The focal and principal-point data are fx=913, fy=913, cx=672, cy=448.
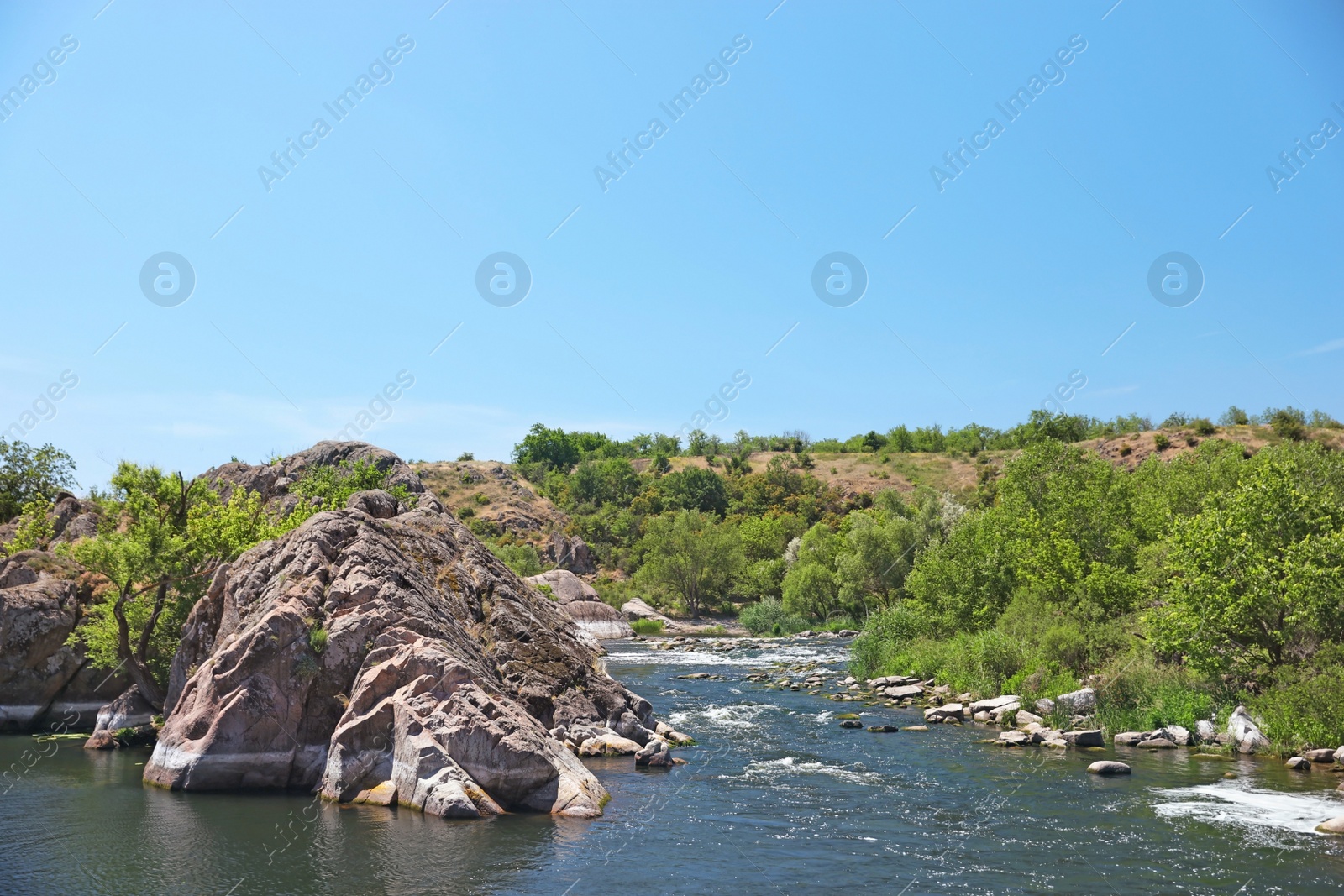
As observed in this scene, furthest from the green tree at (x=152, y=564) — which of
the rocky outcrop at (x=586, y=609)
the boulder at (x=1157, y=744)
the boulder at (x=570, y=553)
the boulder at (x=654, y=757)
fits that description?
the boulder at (x=570, y=553)

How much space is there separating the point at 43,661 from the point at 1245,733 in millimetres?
44019

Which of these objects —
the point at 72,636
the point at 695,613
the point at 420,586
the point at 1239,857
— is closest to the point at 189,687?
the point at 420,586

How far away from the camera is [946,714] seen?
38.6 metres

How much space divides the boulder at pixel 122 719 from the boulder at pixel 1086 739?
1292 inches

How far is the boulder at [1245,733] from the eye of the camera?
29.3 meters

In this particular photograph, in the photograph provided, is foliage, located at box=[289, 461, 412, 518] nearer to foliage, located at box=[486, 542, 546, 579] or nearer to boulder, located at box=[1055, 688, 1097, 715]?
foliage, located at box=[486, 542, 546, 579]

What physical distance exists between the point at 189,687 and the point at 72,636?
1408cm

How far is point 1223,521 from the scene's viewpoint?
3173 centimetres

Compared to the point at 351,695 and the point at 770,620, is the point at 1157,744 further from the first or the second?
the point at 770,620

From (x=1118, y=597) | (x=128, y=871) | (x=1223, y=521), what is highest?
(x=1223, y=521)

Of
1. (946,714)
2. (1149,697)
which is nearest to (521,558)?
(946,714)

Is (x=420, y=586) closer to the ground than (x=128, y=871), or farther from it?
farther from it

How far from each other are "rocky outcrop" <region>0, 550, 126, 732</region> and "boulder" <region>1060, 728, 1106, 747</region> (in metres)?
36.8

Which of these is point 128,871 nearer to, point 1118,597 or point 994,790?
point 994,790
